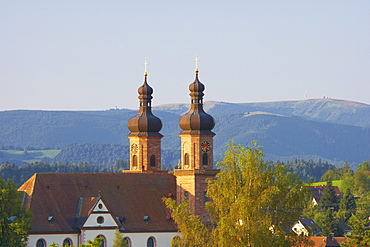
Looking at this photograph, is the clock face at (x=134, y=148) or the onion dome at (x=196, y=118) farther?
the clock face at (x=134, y=148)

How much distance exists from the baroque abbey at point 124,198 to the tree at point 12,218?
9.84 ft

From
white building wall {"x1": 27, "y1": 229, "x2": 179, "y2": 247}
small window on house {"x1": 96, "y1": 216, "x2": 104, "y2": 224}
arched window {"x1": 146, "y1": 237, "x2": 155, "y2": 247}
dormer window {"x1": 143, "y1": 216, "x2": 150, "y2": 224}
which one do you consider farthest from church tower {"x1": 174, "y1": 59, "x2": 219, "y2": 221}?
small window on house {"x1": 96, "y1": 216, "x2": 104, "y2": 224}

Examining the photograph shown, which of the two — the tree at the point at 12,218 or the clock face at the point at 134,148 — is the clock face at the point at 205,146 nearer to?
the clock face at the point at 134,148

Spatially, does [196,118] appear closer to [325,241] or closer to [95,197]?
[95,197]

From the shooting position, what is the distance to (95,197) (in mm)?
85750

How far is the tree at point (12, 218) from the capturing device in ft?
257

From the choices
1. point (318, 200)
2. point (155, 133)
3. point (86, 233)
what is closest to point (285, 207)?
point (86, 233)

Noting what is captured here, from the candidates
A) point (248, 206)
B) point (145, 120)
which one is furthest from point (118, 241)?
point (145, 120)

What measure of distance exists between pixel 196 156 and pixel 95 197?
30.1 ft

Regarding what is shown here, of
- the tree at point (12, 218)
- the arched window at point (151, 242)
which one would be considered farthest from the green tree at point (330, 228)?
the tree at point (12, 218)

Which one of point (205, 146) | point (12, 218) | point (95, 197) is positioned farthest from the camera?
point (205, 146)

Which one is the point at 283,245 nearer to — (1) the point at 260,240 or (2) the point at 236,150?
(1) the point at 260,240

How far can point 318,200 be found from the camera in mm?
184000

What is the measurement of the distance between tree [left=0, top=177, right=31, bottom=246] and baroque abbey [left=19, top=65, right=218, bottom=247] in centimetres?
300
